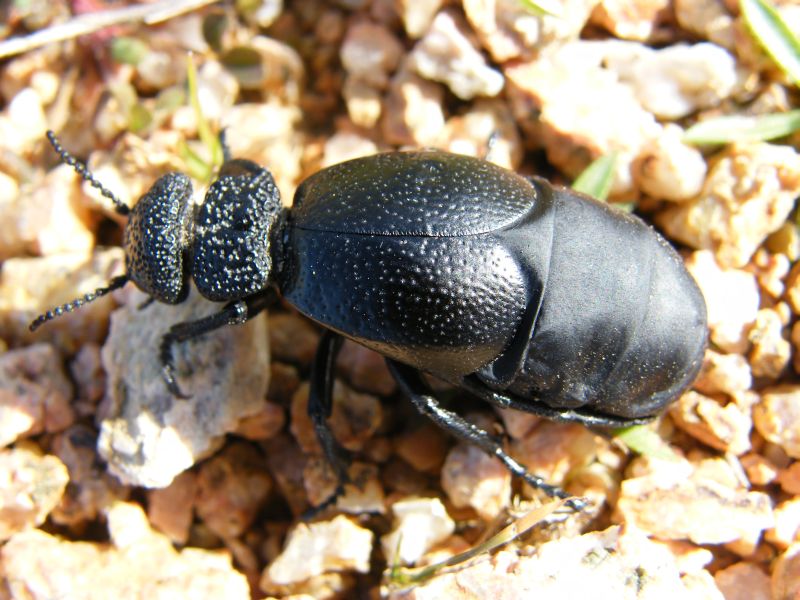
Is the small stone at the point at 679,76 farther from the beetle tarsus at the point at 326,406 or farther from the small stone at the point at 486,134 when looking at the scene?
the beetle tarsus at the point at 326,406

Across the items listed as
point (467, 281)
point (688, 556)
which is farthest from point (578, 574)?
point (467, 281)

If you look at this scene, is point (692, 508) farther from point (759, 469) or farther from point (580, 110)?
point (580, 110)

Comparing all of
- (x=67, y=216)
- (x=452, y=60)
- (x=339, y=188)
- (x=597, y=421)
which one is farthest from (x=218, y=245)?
(x=597, y=421)

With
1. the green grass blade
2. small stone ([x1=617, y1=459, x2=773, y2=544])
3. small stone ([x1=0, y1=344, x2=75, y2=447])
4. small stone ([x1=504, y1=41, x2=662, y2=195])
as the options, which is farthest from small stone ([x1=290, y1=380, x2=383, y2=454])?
small stone ([x1=504, y1=41, x2=662, y2=195])

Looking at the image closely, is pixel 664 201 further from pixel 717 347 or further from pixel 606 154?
pixel 717 347

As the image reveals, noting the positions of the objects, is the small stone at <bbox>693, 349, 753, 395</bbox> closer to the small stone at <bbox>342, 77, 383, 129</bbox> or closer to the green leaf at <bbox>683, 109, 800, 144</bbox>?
the green leaf at <bbox>683, 109, 800, 144</bbox>
